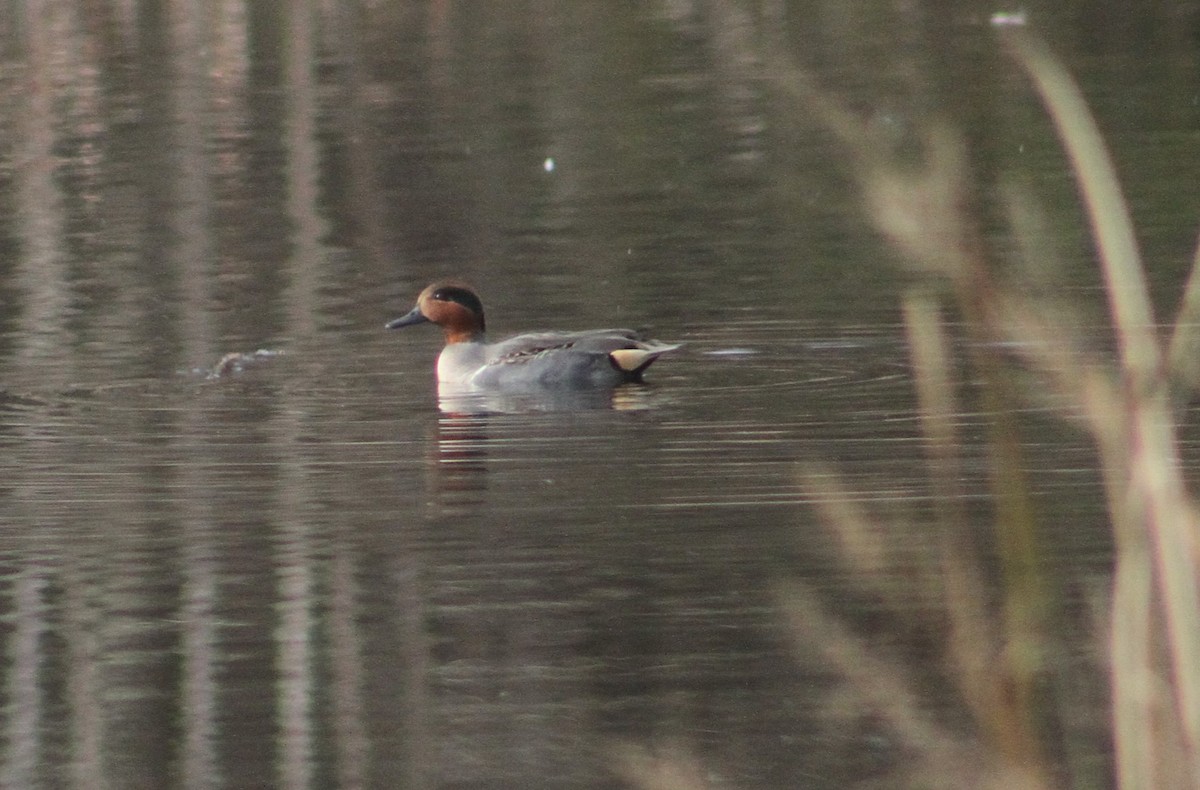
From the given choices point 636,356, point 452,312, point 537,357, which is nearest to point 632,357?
point 636,356

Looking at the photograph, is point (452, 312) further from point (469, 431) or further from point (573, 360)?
point (469, 431)

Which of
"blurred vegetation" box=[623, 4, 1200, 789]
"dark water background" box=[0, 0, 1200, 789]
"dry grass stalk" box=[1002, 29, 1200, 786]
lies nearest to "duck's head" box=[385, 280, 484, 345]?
"dark water background" box=[0, 0, 1200, 789]

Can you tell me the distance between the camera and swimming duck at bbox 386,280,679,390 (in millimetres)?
10219

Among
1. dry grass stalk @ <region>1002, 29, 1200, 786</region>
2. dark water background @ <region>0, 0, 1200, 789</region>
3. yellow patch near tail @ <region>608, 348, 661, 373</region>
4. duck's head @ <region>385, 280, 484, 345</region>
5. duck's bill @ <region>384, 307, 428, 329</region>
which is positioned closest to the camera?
dry grass stalk @ <region>1002, 29, 1200, 786</region>

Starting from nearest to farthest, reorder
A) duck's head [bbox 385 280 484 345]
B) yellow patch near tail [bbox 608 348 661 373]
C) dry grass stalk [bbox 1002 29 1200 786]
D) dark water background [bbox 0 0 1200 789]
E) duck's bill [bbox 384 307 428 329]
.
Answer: dry grass stalk [bbox 1002 29 1200 786] < dark water background [bbox 0 0 1200 789] < yellow patch near tail [bbox 608 348 661 373] < duck's head [bbox 385 280 484 345] < duck's bill [bbox 384 307 428 329]

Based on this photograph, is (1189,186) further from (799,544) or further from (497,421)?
(799,544)

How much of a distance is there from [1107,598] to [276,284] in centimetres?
784

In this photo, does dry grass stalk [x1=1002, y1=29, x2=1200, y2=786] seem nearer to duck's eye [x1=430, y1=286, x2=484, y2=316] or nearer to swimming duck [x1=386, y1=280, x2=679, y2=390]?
swimming duck [x1=386, y1=280, x2=679, y2=390]

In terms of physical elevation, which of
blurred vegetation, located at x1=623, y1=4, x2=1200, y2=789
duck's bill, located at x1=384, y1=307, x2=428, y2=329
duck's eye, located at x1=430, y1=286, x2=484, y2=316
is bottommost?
duck's bill, located at x1=384, y1=307, x2=428, y2=329

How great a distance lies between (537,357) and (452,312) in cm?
85

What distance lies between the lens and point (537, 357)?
10.4 meters

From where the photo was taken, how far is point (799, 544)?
7.21 m

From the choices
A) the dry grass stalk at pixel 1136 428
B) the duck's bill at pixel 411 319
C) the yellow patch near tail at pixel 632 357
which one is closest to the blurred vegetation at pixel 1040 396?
the dry grass stalk at pixel 1136 428

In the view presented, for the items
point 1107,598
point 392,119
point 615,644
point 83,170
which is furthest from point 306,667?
point 392,119
